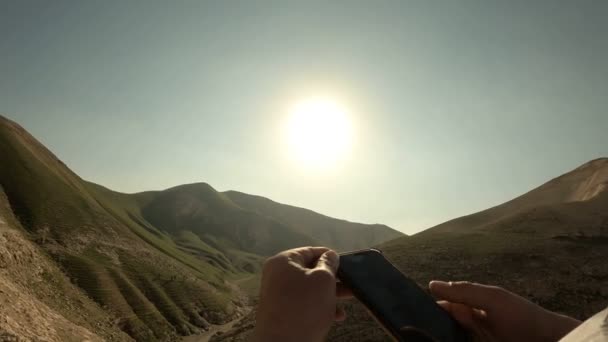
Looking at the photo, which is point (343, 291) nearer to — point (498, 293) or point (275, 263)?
point (275, 263)

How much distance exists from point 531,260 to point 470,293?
138 ft

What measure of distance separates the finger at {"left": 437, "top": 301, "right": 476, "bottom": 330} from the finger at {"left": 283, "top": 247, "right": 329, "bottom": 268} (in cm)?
170

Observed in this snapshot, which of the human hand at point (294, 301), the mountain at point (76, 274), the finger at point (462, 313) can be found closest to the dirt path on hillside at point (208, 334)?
the mountain at point (76, 274)

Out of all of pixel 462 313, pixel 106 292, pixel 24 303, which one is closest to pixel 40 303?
pixel 24 303

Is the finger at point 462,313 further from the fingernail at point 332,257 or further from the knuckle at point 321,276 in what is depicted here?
the knuckle at point 321,276

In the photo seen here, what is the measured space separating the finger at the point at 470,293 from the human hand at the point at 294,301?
1558 millimetres

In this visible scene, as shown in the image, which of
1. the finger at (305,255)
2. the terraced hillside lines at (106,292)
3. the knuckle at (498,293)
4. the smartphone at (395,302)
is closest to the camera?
the finger at (305,255)

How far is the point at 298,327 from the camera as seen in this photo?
8.91 feet

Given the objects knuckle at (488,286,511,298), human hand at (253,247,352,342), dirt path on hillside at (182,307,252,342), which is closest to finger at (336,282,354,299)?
human hand at (253,247,352,342)

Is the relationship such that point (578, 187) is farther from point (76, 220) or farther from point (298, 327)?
point (76, 220)

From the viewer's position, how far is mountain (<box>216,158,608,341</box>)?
93.9 ft

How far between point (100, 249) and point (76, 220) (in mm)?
8958

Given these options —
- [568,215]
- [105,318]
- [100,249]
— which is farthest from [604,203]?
[100,249]

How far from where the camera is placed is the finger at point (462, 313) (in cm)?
396
